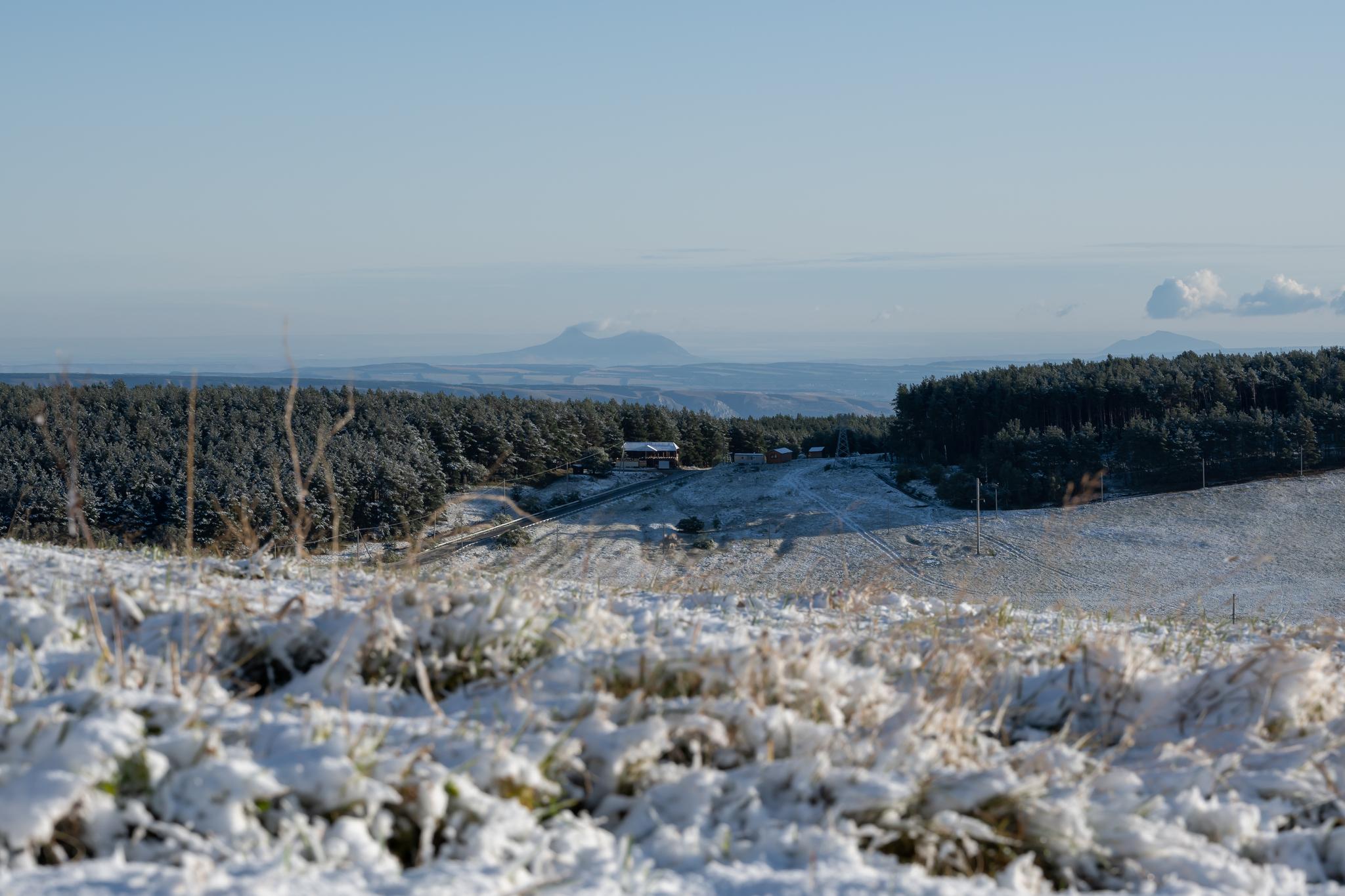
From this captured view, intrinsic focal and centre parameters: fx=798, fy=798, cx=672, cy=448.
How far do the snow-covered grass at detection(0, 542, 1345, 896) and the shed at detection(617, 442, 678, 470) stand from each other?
6010 centimetres

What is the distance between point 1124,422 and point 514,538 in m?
42.0

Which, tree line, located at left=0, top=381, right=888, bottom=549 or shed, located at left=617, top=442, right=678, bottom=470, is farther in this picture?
shed, located at left=617, top=442, right=678, bottom=470

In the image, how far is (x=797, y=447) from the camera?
2970 inches

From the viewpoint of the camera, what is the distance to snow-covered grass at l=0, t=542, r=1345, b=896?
2484 mm

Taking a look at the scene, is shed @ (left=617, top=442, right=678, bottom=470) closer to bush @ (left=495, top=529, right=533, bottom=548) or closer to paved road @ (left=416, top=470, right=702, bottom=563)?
paved road @ (left=416, top=470, right=702, bottom=563)

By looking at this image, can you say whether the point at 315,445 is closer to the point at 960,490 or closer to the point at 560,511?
the point at 560,511

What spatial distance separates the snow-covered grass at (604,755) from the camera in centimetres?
248

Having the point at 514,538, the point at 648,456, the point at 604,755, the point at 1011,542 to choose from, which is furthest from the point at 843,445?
the point at 604,755

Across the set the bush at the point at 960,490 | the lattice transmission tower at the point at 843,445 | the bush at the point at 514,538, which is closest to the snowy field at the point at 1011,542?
the bush at the point at 514,538

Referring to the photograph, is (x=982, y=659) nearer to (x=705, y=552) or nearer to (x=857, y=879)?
(x=857, y=879)

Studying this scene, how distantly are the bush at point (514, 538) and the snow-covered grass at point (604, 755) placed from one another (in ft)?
106

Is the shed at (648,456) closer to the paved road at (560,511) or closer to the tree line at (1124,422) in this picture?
the paved road at (560,511)

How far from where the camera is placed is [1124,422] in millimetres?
53938

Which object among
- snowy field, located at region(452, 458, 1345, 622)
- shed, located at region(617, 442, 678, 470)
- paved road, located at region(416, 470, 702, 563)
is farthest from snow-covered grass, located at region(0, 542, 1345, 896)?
shed, located at region(617, 442, 678, 470)
